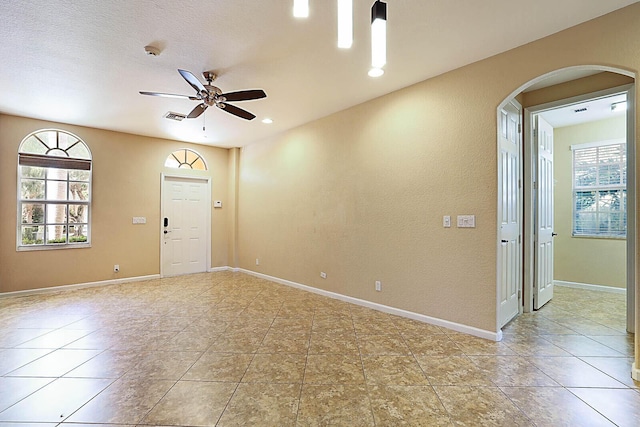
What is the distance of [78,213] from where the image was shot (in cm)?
495

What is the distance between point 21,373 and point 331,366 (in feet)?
7.94

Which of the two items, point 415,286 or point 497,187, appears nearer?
point 497,187

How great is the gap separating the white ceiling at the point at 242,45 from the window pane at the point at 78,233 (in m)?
1.98

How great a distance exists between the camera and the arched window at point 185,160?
5.88 meters

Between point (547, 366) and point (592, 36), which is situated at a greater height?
point (592, 36)

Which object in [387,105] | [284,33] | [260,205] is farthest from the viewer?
[260,205]

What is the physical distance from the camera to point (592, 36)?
227cm

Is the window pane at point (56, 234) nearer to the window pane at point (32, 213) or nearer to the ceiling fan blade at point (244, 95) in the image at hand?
the window pane at point (32, 213)

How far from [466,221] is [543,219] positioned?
5.54 ft

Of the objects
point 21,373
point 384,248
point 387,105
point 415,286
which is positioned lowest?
point 21,373

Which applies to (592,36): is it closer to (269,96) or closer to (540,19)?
(540,19)

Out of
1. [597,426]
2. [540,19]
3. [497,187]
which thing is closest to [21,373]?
[597,426]

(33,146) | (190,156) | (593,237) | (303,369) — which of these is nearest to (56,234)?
(33,146)

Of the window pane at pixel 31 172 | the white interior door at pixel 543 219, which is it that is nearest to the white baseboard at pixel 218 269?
the window pane at pixel 31 172
